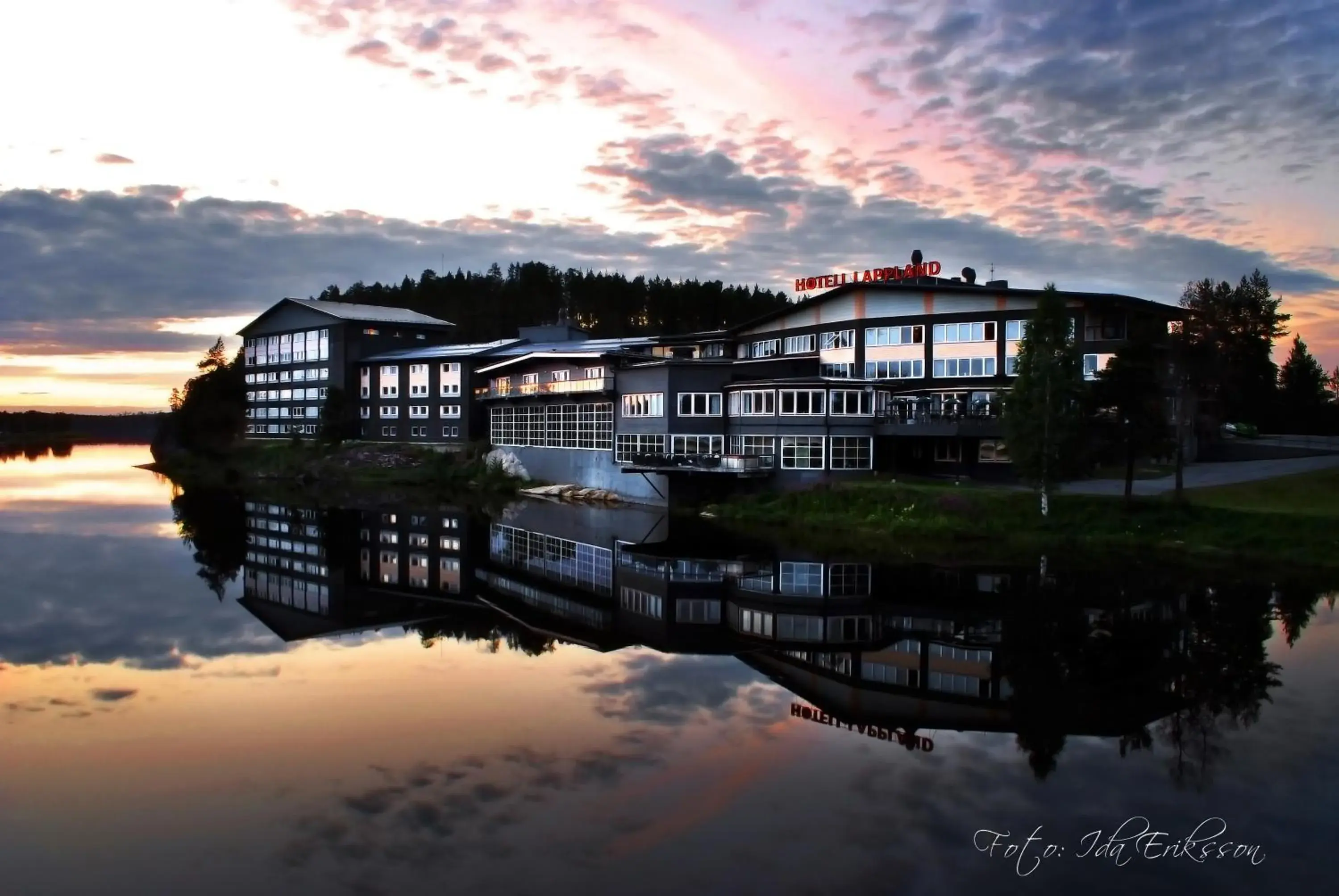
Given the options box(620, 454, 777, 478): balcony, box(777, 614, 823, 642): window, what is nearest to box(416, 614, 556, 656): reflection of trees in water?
box(777, 614, 823, 642): window

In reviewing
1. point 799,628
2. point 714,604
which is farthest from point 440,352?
point 799,628

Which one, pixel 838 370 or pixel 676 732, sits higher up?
pixel 838 370

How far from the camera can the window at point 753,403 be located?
180ft

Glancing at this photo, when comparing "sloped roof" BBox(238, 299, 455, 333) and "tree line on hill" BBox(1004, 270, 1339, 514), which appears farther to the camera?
"sloped roof" BBox(238, 299, 455, 333)

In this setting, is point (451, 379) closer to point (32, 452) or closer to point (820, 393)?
point (820, 393)

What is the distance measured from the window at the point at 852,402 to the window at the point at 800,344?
12.4 m

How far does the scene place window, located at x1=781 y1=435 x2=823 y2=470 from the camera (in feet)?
178

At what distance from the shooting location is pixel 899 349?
61438 mm

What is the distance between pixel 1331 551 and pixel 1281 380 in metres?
69.2

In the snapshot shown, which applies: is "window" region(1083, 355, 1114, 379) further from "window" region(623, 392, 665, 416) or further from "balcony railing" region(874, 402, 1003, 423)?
"window" region(623, 392, 665, 416)

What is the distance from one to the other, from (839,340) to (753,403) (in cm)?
1193

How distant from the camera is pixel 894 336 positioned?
61688mm

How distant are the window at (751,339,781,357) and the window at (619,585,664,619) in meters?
37.7

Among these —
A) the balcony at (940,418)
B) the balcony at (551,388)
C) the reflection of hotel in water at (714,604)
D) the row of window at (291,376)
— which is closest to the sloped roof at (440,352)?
the balcony at (551,388)
